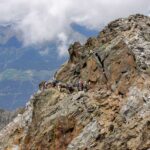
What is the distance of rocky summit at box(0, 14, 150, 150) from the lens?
2227 inches

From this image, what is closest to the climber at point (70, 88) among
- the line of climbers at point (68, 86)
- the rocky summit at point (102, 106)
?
the line of climbers at point (68, 86)

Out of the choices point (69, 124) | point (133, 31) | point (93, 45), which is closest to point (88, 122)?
point (69, 124)

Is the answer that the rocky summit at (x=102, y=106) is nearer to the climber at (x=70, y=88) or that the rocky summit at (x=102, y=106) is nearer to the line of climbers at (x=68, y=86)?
the line of climbers at (x=68, y=86)

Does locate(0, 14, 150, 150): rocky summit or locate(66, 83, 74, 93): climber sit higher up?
locate(66, 83, 74, 93): climber

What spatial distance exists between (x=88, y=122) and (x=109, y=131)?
15.1 ft

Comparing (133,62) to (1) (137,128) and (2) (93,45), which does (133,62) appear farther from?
(2) (93,45)

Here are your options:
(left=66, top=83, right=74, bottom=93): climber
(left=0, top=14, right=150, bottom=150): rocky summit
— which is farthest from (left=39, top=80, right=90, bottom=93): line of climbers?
(left=0, top=14, right=150, bottom=150): rocky summit

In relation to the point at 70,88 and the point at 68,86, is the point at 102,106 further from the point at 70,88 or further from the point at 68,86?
the point at 68,86

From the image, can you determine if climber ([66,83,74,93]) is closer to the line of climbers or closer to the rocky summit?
the line of climbers

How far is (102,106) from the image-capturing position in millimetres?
62000

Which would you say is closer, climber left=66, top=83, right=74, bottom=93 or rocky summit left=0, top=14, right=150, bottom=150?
rocky summit left=0, top=14, right=150, bottom=150

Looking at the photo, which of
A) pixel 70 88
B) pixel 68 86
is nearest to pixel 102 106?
pixel 70 88

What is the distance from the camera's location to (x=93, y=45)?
81.2 metres

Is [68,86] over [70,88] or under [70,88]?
over
